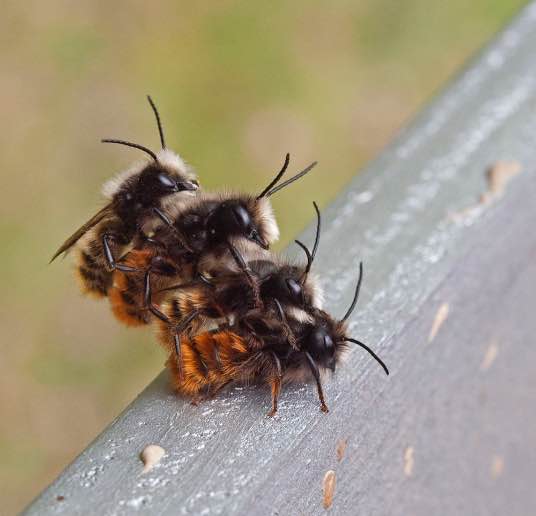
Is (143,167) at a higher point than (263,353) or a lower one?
higher

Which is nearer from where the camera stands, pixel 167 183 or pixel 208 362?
pixel 208 362

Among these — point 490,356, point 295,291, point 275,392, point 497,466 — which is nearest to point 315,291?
point 295,291

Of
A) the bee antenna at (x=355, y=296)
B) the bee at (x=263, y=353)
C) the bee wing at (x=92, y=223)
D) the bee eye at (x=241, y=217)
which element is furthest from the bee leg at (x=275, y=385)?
the bee wing at (x=92, y=223)

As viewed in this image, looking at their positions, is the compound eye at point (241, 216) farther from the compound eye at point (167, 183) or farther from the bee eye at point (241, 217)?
the compound eye at point (167, 183)

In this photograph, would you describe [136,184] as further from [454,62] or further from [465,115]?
[454,62]

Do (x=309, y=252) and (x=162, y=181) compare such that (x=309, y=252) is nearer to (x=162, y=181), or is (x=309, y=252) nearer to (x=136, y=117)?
(x=162, y=181)

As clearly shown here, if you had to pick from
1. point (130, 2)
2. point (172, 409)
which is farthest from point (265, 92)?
point (172, 409)

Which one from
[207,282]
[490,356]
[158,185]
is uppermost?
[158,185]
